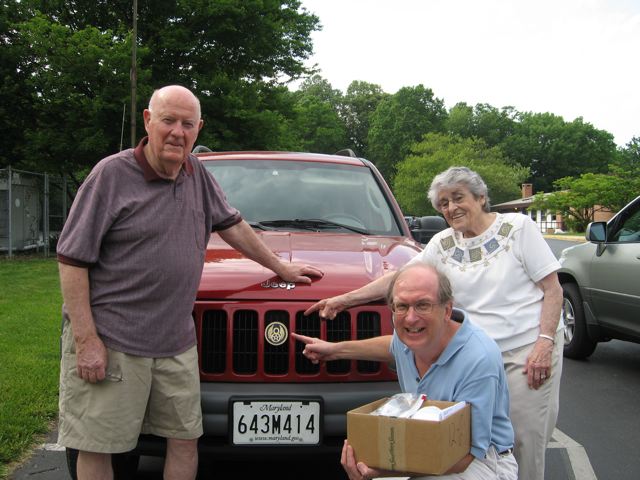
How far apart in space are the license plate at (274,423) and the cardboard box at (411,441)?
594 mm

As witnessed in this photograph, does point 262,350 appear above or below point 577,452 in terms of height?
above

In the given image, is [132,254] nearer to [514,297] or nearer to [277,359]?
[277,359]

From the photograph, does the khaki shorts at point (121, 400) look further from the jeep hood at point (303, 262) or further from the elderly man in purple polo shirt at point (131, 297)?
the jeep hood at point (303, 262)

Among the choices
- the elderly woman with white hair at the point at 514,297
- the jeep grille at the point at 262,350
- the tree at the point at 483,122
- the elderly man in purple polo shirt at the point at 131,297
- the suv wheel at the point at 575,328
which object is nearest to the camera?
the elderly man in purple polo shirt at the point at 131,297

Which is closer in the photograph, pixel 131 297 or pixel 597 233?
pixel 131 297

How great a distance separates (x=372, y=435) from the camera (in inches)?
85.6

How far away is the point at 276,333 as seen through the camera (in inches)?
117

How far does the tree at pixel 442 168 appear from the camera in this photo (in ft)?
202

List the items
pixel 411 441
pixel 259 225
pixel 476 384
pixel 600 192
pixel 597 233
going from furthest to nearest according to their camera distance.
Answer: pixel 600 192 → pixel 597 233 → pixel 259 225 → pixel 476 384 → pixel 411 441

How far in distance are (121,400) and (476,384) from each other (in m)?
1.38

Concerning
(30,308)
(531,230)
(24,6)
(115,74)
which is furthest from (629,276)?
(24,6)

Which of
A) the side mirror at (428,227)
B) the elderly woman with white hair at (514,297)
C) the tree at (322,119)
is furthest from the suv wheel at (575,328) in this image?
the tree at (322,119)

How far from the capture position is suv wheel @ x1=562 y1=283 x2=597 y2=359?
6.62 m

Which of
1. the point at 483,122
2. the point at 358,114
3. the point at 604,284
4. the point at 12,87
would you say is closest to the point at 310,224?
the point at 604,284
